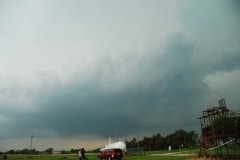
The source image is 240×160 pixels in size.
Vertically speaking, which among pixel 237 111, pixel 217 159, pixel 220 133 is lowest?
pixel 217 159

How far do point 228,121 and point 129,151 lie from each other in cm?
4645

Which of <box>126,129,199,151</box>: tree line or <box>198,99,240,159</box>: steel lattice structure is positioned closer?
<box>198,99,240,159</box>: steel lattice structure

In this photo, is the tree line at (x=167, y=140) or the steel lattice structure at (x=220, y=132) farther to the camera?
the tree line at (x=167, y=140)

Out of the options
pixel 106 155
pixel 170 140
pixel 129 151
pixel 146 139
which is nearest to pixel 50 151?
pixel 146 139

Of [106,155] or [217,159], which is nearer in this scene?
[217,159]

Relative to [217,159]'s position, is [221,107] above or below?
above

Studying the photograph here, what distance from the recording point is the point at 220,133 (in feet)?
119

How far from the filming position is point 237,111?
35.7 m

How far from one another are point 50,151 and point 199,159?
142 m

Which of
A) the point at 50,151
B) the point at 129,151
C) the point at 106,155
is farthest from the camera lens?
the point at 50,151

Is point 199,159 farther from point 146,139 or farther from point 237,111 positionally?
point 146,139

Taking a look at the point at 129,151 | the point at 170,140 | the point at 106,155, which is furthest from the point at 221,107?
the point at 170,140

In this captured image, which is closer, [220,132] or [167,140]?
[220,132]

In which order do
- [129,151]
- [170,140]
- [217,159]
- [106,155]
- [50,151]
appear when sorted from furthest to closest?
[50,151]
[170,140]
[129,151]
[106,155]
[217,159]
